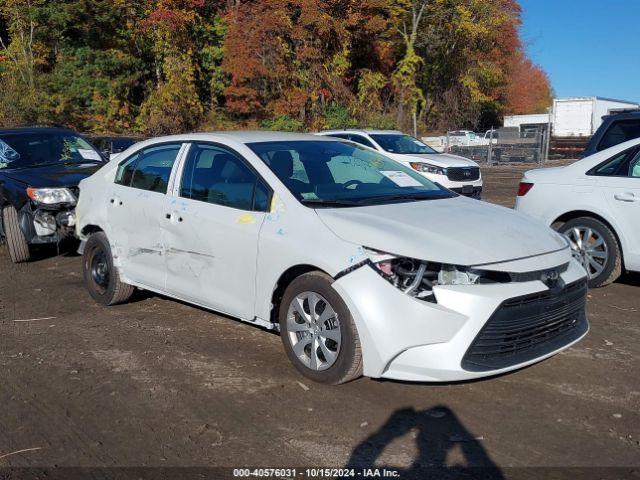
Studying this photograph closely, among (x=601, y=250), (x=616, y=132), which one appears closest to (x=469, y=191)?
(x=616, y=132)

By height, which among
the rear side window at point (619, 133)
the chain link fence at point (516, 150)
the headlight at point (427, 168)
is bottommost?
the chain link fence at point (516, 150)

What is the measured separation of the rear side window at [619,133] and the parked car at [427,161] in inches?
204

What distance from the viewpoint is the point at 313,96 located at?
3612 cm

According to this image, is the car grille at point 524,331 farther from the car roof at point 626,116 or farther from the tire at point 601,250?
the car roof at point 626,116

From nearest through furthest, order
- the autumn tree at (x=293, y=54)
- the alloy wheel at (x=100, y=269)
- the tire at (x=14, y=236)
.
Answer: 1. the alloy wheel at (x=100, y=269)
2. the tire at (x=14, y=236)
3. the autumn tree at (x=293, y=54)

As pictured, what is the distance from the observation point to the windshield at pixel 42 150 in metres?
8.80

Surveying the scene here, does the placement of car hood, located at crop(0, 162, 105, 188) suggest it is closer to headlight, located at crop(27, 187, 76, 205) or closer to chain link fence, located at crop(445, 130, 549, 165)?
headlight, located at crop(27, 187, 76, 205)

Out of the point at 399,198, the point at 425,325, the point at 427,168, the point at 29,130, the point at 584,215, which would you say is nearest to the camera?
the point at 425,325

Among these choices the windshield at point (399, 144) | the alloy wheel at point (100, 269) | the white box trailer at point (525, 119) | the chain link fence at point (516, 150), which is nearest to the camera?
the alloy wheel at point (100, 269)

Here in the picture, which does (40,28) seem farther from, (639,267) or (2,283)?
(639,267)

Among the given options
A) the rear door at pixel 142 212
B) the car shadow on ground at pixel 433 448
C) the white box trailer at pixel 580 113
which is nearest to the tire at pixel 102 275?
the rear door at pixel 142 212

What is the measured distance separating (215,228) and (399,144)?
33.8 ft

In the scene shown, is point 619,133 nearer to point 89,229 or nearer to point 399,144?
point 89,229

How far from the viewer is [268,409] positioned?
13.1 feet
